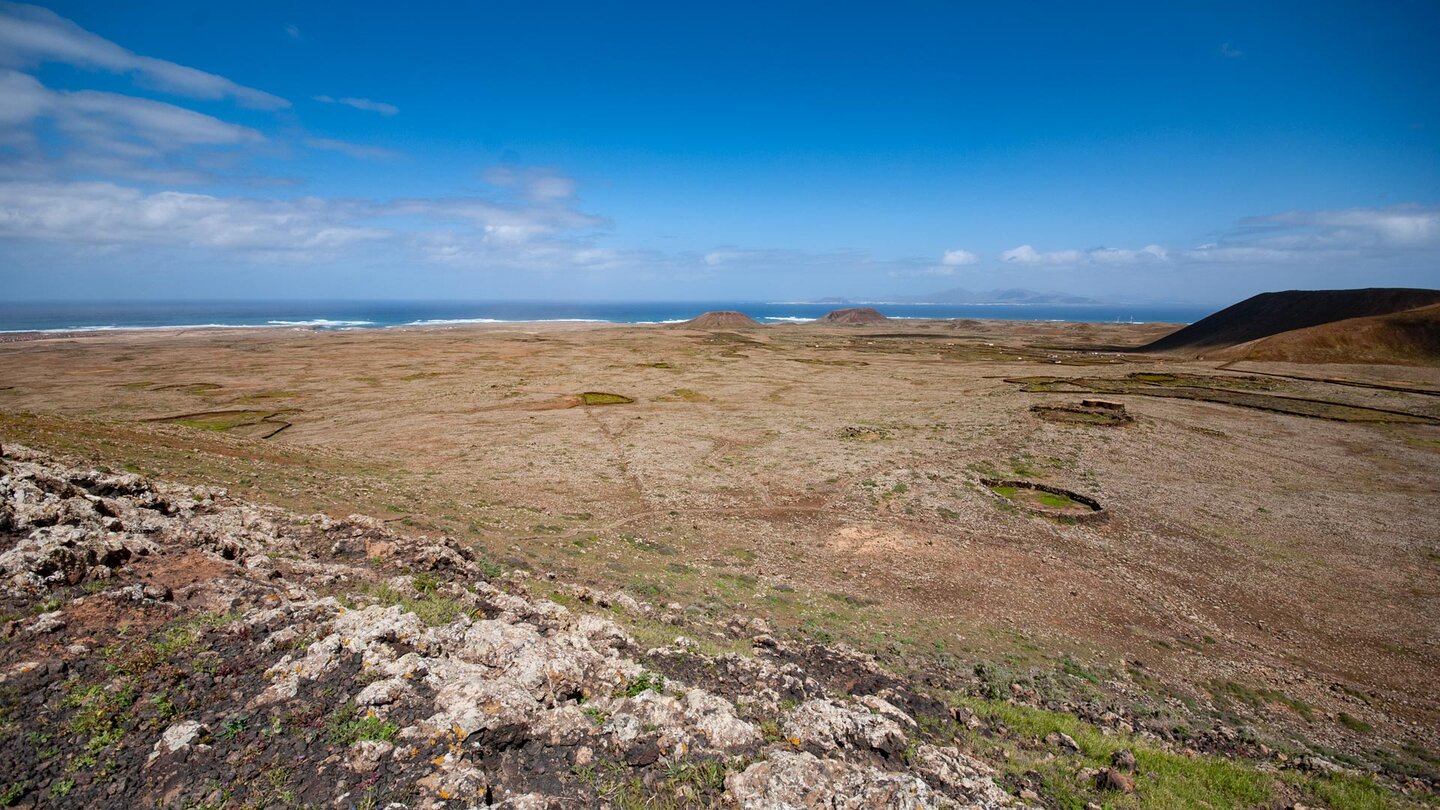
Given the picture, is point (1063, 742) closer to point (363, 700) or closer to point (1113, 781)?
point (1113, 781)

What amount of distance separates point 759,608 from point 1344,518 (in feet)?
99.5

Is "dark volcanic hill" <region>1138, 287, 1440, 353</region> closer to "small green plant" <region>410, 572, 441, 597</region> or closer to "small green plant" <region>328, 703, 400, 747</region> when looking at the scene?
"small green plant" <region>410, 572, 441, 597</region>

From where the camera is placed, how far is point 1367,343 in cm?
8400

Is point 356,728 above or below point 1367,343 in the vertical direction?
below

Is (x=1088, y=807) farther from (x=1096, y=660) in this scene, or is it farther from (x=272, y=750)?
Answer: (x=272, y=750)

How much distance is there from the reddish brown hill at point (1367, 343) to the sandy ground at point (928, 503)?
87.4 feet

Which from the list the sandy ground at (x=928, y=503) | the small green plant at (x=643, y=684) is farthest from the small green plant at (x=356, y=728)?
the sandy ground at (x=928, y=503)

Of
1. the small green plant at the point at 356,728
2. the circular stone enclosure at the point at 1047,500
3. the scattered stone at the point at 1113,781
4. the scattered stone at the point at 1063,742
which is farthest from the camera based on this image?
the circular stone enclosure at the point at 1047,500

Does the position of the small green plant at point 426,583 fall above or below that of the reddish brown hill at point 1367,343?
below

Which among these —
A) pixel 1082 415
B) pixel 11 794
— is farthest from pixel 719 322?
pixel 11 794

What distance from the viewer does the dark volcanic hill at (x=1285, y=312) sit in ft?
334

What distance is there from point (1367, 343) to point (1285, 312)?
117 feet

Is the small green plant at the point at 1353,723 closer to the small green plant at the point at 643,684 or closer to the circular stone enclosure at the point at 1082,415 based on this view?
the small green plant at the point at 643,684

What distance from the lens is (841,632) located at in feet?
52.5
